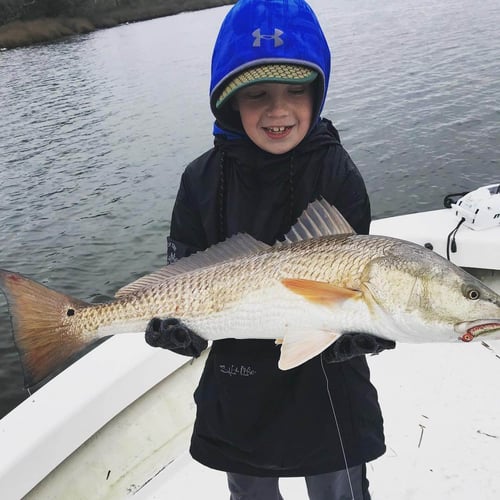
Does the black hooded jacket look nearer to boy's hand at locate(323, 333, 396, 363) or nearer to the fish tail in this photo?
boy's hand at locate(323, 333, 396, 363)

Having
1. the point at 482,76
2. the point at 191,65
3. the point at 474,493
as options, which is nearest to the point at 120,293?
the point at 474,493

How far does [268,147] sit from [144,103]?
19659mm

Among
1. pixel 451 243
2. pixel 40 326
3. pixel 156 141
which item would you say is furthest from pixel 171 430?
pixel 156 141

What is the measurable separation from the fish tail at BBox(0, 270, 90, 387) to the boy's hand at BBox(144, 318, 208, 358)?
1.06ft

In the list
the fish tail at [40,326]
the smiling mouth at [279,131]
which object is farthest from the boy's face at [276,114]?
the fish tail at [40,326]

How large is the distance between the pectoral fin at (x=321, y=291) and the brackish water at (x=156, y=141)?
6.08m

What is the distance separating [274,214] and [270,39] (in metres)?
0.71

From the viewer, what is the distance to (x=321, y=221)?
2109 mm

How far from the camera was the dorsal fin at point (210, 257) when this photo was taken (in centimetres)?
220

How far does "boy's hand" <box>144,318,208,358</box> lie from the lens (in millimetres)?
2150

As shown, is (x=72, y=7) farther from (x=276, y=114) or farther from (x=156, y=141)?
(x=276, y=114)

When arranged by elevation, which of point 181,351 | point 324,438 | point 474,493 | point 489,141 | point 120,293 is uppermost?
point 120,293

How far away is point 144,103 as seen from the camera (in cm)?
2066

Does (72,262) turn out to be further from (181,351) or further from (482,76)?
(482,76)
